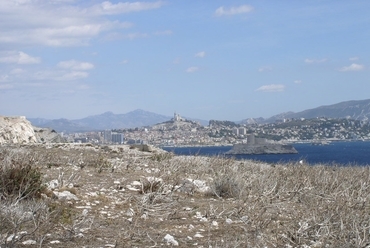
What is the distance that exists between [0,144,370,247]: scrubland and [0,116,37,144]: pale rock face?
33.5 feet

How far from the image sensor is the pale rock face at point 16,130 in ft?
77.4

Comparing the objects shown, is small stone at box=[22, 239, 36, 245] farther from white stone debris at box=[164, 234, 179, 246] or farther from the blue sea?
the blue sea

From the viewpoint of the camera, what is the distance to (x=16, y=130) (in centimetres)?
2480

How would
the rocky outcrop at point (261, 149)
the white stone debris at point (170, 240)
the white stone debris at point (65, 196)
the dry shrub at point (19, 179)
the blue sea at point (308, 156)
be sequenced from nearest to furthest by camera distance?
1. the white stone debris at point (170, 240)
2. the dry shrub at point (19, 179)
3. the white stone debris at point (65, 196)
4. the blue sea at point (308, 156)
5. the rocky outcrop at point (261, 149)

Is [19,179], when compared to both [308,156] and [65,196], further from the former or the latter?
[308,156]

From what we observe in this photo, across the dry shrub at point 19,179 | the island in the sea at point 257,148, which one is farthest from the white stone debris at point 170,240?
the island in the sea at point 257,148

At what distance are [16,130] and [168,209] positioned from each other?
1668 centimetres

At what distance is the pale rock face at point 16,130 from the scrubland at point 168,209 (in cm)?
1021

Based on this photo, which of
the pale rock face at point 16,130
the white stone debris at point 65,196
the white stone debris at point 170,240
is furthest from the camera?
the pale rock face at point 16,130

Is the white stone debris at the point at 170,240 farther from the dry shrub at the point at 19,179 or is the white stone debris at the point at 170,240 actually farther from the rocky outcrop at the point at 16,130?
the rocky outcrop at the point at 16,130

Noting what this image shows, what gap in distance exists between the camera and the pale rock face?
77.4ft

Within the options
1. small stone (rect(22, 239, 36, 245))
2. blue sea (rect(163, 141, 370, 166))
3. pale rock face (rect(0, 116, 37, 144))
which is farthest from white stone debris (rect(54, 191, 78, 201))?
pale rock face (rect(0, 116, 37, 144))

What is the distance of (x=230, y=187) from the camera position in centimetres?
1220

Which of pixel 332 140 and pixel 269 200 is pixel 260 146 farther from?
pixel 332 140
